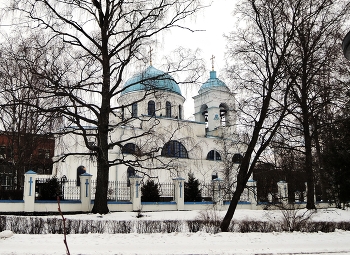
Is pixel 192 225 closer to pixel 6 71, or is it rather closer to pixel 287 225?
pixel 287 225

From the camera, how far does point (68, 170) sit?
99.0 feet

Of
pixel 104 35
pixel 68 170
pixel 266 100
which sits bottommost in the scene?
pixel 68 170

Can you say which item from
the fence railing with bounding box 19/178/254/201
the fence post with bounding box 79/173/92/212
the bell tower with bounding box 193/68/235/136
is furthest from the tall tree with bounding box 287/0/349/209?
the bell tower with bounding box 193/68/235/136

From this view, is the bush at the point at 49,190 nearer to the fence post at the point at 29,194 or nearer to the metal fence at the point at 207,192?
the fence post at the point at 29,194

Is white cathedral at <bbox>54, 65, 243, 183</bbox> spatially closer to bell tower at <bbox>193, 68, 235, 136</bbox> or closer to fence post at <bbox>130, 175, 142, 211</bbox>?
bell tower at <bbox>193, 68, 235, 136</bbox>

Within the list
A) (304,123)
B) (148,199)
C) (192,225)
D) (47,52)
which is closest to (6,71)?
(47,52)

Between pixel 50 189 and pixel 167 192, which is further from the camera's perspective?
pixel 167 192

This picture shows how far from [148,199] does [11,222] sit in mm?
10489

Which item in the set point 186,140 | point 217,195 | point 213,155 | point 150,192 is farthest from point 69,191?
point 213,155

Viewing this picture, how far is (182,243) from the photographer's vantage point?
9.99 meters

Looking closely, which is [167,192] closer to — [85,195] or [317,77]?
[85,195]

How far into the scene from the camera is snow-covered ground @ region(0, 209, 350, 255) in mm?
8945

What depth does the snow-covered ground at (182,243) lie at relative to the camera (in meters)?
8.95

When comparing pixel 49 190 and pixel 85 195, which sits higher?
pixel 49 190
